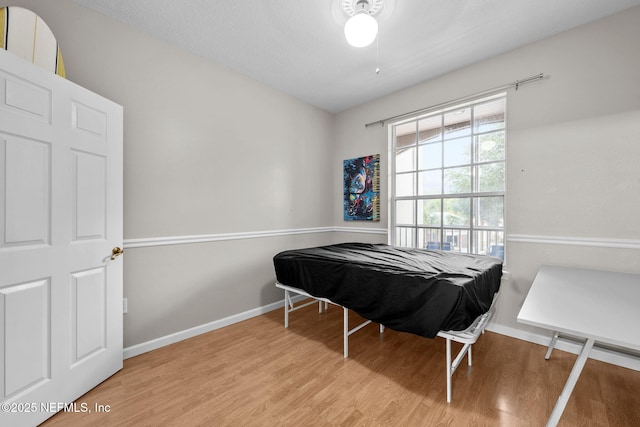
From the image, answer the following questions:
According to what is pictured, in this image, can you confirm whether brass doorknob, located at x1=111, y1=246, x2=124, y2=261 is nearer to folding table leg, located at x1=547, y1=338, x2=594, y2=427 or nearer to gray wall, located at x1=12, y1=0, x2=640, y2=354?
gray wall, located at x1=12, y1=0, x2=640, y2=354

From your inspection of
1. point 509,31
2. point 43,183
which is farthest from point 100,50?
point 509,31

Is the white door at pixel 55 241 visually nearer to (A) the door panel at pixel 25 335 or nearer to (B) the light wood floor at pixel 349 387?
(A) the door panel at pixel 25 335

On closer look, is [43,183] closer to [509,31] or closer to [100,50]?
[100,50]

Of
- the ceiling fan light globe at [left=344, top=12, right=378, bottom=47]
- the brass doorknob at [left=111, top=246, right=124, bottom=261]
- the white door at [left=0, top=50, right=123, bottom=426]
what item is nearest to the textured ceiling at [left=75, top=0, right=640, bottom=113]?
the ceiling fan light globe at [left=344, top=12, right=378, bottom=47]

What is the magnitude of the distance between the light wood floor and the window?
3.44 ft

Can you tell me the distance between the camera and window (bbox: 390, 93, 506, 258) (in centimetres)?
259

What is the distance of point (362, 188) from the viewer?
3566 mm

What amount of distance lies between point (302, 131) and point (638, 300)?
325 centimetres

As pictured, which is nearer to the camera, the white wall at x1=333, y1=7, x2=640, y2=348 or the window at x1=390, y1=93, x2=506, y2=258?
the white wall at x1=333, y1=7, x2=640, y2=348

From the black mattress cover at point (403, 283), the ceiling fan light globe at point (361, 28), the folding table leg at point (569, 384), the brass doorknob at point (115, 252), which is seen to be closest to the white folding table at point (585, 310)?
the folding table leg at point (569, 384)

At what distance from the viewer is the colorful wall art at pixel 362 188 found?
3430 mm

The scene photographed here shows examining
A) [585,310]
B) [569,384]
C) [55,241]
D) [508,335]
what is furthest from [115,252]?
[508,335]

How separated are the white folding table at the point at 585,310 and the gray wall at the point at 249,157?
570 mm

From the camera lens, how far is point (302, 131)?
11.4ft
